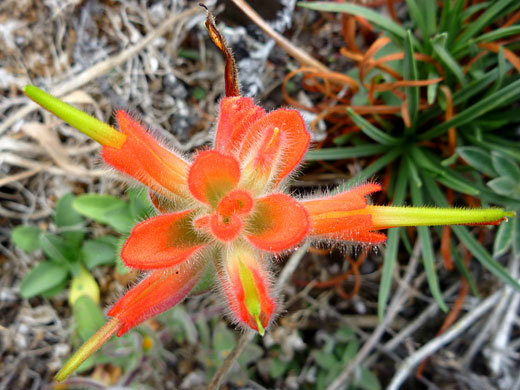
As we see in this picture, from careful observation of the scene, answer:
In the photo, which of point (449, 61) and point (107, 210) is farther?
point (107, 210)

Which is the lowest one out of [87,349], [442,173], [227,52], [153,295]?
[87,349]

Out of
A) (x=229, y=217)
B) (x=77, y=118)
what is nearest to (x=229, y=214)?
(x=229, y=217)

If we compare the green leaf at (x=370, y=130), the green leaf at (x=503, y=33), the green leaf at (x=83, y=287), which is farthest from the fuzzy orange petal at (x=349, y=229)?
the green leaf at (x=83, y=287)

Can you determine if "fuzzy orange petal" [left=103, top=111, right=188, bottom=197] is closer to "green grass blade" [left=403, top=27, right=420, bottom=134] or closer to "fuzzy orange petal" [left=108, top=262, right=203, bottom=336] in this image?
"fuzzy orange petal" [left=108, top=262, right=203, bottom=336]

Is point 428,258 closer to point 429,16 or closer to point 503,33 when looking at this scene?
point 503,33

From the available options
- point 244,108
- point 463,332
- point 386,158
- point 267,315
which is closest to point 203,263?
point 267,315
